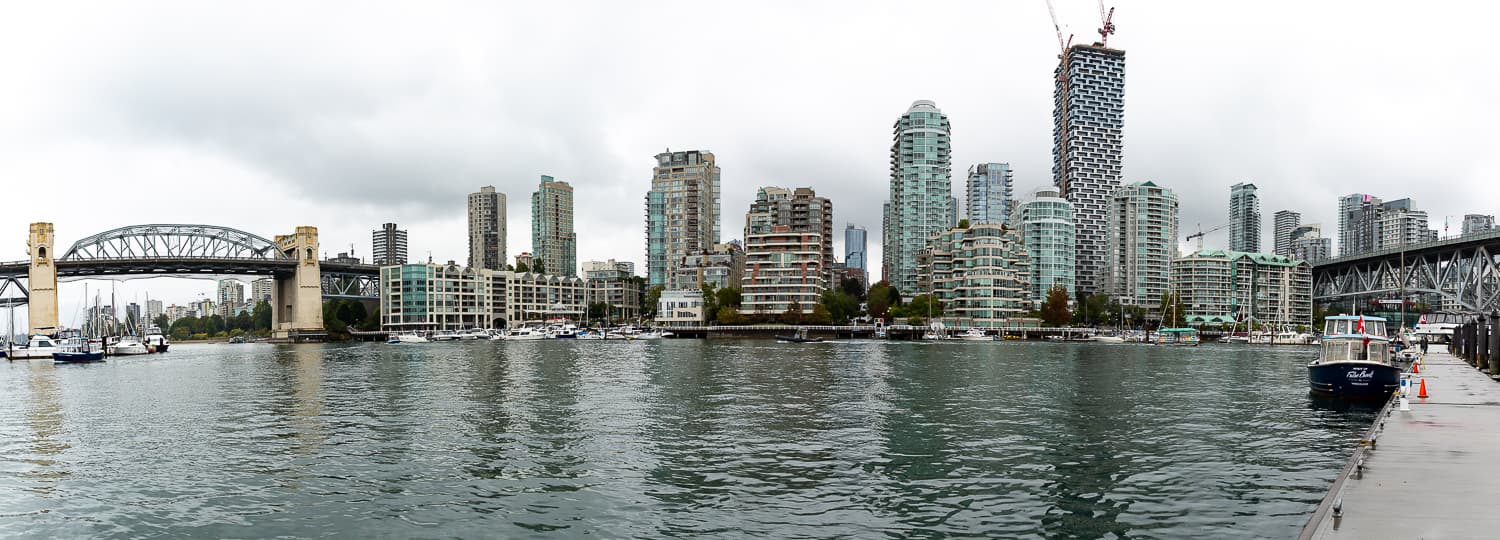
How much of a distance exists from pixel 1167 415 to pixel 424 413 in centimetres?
3224

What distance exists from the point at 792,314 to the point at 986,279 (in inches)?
1640

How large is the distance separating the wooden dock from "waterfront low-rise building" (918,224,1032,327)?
14375cm

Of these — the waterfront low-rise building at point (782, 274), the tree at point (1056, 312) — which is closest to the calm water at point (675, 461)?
the tree at point (1056, 312)

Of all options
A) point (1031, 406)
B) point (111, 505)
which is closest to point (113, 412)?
point (111, 505)

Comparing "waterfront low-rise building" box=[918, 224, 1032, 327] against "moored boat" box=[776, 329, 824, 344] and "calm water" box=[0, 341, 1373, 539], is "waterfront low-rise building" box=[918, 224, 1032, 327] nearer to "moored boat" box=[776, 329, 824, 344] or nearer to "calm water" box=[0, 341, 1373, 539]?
"moored boat" box=[776, 329, 824, 344]

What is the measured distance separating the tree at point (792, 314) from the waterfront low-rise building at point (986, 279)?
31.9m

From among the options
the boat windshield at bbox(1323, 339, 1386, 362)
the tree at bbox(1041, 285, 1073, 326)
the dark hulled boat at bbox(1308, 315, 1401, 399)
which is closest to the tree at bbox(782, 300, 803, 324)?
the tree at bbox(1041, 285, 1073, 326)

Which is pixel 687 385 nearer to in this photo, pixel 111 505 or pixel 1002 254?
pixel 111 505

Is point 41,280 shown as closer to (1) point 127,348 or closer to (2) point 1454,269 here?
(1) point 127,348

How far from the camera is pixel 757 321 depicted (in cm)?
18438

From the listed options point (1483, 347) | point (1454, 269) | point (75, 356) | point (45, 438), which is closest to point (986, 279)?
point (1454, 269)

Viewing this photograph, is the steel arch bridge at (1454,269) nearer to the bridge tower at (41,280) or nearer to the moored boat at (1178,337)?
the moored boat at (1178,337)

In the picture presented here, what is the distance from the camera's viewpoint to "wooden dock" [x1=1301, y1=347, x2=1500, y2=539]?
12664 mm

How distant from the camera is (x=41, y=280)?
536 ft
